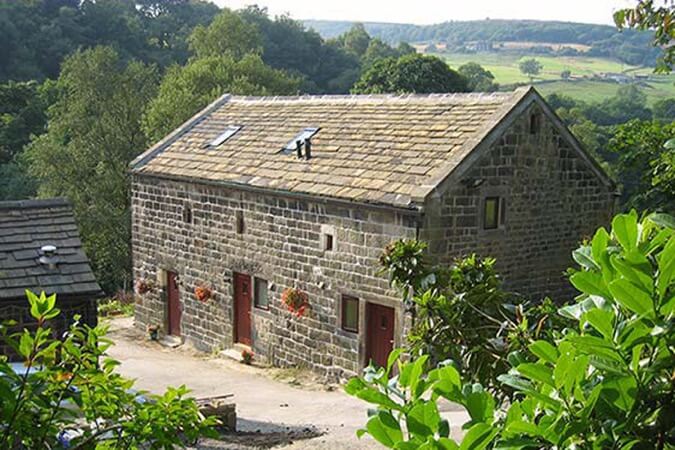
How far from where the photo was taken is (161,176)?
21766 millimetres

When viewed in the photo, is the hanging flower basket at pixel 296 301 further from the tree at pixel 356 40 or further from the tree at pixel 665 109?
the tree at pixel 356 40

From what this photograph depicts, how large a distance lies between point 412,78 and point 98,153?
74.8 feet

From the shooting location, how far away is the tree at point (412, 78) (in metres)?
51.3

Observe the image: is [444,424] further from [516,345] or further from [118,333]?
[118,333]

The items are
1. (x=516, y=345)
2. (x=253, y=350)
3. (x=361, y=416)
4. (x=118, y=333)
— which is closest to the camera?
(x=516, y=345)

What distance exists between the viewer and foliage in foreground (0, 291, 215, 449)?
384cm

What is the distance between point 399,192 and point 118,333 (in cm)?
1149

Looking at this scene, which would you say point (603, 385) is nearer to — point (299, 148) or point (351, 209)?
point (351, 209)

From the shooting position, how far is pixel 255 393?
1714cm

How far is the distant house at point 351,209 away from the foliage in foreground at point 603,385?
1332cm

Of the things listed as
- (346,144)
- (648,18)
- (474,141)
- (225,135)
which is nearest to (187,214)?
(225,135)

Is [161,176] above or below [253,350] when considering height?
above

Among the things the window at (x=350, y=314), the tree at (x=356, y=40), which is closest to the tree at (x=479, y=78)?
the tree at (x=356, y=40)

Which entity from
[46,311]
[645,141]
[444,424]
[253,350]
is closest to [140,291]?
[253,350]
